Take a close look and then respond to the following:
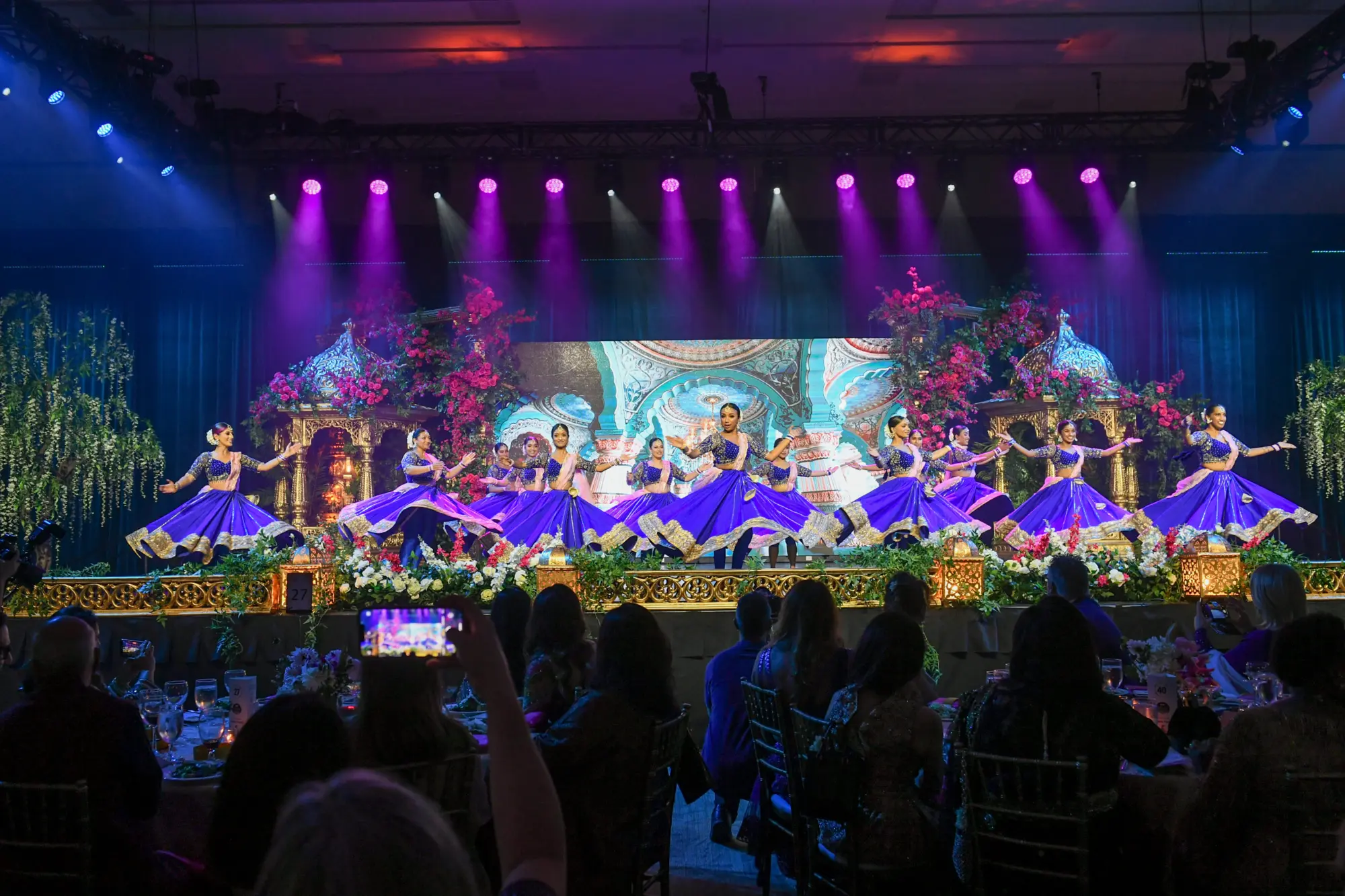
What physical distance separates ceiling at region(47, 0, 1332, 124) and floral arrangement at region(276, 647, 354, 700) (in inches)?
284

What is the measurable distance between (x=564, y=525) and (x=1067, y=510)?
14.7 ft

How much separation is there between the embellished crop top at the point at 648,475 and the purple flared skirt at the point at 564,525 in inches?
58.3

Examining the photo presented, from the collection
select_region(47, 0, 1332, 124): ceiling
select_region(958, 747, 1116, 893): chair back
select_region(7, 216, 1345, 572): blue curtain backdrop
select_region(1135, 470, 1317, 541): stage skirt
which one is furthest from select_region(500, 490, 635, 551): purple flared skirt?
select_region(958, 747, 1116, 893): chair back

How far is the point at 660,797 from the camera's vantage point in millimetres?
3393

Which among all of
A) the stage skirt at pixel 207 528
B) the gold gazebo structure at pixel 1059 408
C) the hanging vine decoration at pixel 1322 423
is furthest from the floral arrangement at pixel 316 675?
the hanging vine decoration at pixel 1322 423

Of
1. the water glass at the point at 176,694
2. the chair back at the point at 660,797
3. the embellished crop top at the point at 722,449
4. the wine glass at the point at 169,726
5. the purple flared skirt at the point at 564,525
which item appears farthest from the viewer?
the embellished crop top at the point at 722,449

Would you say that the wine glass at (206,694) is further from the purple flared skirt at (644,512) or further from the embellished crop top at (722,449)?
the embellished crop top at (722,449)

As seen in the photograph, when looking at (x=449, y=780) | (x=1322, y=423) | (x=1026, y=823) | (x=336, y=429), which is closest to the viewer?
(x=449, y=780)

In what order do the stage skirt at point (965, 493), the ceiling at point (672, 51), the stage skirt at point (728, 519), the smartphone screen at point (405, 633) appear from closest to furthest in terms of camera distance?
the smartphone screen at point (405, 633)
the stage skirt at point (728, 519)
the ceiling at point (672, 51)
the stage skirt at point (965, 493)

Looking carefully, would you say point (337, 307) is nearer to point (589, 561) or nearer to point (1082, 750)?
point (589, 561)

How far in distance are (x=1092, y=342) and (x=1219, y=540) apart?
526 centimetres

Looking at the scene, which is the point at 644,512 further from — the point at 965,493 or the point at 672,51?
the point at 672,51

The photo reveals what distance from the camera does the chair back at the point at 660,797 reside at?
3.05 metres

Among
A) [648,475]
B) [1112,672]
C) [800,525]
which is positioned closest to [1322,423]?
[800,525]
